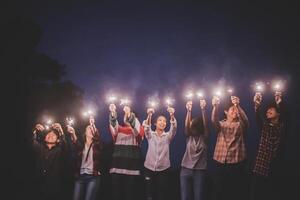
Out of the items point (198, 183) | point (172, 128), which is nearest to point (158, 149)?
point (172, 128)

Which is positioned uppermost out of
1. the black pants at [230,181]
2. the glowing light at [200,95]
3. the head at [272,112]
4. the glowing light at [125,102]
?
the glowing light at [200,95]

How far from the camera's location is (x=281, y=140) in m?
5.52

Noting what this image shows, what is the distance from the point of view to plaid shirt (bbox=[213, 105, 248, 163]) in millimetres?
5812

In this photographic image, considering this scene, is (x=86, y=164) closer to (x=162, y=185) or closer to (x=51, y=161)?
(x=51, y=161)

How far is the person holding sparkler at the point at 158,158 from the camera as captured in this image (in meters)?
6.21

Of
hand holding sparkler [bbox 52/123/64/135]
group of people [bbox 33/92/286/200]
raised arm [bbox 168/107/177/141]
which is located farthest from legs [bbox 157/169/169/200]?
hand holding sparkler [bbox 52/123/64/135]

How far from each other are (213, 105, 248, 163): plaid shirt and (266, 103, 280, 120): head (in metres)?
0.43

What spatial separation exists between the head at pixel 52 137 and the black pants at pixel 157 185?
7.62 ft

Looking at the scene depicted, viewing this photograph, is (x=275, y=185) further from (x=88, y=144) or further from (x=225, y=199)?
(x=88, y=144)

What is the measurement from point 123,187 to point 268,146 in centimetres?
309

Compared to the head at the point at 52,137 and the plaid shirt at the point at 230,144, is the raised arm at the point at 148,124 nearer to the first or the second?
the plaid shirt at the point at 230,144

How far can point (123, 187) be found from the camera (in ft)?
21.4

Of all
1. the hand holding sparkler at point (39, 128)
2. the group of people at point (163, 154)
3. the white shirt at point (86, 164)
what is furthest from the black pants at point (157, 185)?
the hand holding sparkler at point (39, 128)

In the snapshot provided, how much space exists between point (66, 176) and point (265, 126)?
473 centimetres
